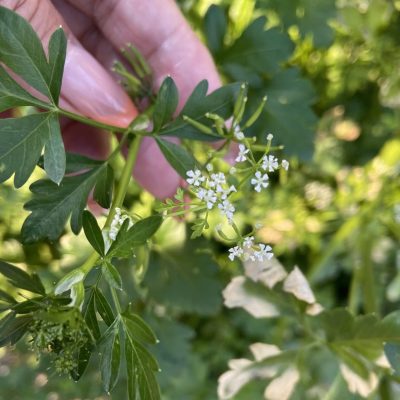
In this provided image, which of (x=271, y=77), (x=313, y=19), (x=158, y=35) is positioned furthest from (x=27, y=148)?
(x=313, y=19)

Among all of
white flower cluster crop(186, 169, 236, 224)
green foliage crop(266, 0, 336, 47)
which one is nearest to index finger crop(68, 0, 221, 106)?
green foliage crop(266, 0, 336, 47)

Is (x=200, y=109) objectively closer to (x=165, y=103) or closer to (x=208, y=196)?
(x=165, y=103)

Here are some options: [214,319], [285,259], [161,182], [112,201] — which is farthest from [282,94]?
[214,319]

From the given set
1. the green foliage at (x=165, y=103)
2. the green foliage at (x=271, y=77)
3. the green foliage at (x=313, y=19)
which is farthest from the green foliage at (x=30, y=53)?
the green foliage at (x=313, y=19)

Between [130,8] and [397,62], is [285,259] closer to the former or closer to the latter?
[397,62]

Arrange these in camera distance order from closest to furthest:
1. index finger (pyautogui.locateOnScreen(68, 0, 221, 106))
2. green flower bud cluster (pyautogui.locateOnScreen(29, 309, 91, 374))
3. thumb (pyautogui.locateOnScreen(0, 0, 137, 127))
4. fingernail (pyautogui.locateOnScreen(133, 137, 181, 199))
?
green flower bud cluster (pyautogui.locateOnScreen(29, 309, 91, 374))
thumb (pyautogui.locateOnScreen(0, 0, 137, 127))
index finger (pyautogui.locateOnScreen(68, 0, 221, 106))
fingernail (pyautogui.locateOnScreen(133, 137, 181, 199))

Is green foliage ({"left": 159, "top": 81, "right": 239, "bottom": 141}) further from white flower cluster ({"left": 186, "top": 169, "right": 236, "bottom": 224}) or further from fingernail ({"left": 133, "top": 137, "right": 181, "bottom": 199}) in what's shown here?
fingernail ({"left": 133, "top": 137, "right": 181, "bottom": 199})
